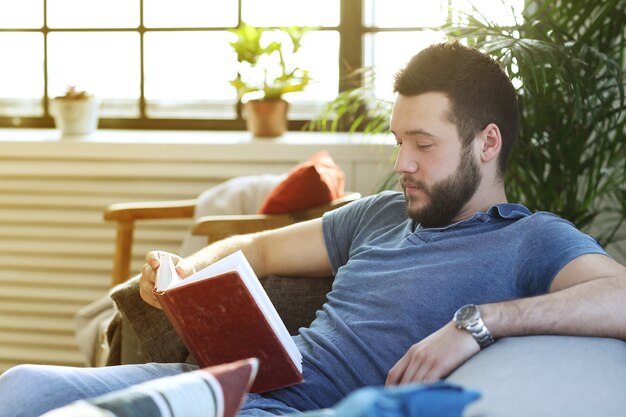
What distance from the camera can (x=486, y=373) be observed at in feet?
4.44

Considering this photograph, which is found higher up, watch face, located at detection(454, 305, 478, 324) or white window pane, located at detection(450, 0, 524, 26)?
white window pane, located at detection(450, 0, 524, 26)

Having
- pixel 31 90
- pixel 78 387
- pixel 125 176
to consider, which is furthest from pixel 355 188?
pixel 78 387

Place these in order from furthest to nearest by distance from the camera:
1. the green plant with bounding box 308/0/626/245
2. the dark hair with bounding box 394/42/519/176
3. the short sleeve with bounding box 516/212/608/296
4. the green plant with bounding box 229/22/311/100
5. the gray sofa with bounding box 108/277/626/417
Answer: the green plant with bounding box 229/22/311/100, the green plant with bounding box 308/0/626/245, the dark hair with bounding box 394/42/519/176, the short sleeve with bounding box 516/212/608/296, the gray sofa with bounding box 108/277/626/417

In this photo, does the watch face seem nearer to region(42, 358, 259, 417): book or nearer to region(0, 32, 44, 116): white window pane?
region(42, 358, 259, 417): book

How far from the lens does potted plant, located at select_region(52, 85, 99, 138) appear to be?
356cm

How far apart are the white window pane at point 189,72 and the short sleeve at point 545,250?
86.0 inches

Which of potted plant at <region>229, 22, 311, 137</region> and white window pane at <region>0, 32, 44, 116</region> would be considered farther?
white window pane at <region>0, 32, 44, 116</region>

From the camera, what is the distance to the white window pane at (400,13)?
352cm

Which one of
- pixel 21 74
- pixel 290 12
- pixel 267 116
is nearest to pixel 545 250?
pixel 267 116

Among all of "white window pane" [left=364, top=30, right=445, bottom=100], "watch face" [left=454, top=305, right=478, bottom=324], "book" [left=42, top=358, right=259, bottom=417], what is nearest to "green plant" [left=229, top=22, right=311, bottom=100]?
"white window pane" [left=364, top=30, right=445, bottom=100]

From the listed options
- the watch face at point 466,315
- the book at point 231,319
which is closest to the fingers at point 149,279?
the book at point 231,319

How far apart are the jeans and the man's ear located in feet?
1.97

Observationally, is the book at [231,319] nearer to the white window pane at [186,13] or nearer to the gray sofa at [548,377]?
the gray sofa at [548,377]

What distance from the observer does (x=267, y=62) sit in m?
3.46
